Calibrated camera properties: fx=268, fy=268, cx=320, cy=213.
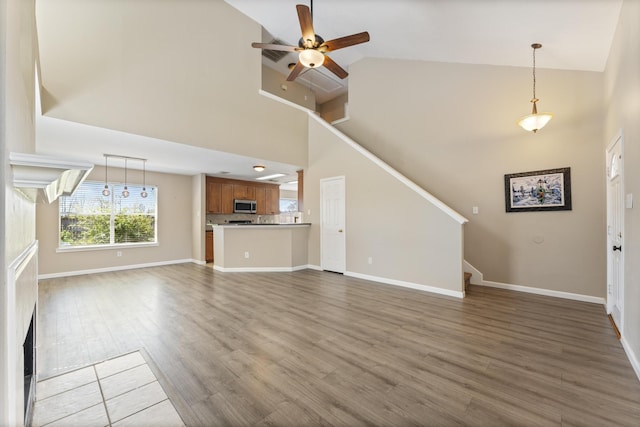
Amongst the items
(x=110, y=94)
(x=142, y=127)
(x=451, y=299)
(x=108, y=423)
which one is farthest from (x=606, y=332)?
(x=110, y=94)

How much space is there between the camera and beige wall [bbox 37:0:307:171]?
334cm

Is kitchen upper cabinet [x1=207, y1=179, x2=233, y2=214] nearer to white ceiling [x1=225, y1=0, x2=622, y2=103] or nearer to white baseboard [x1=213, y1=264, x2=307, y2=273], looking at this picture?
white baseboard [x1=213, y1=264, x2=307, y2=273]

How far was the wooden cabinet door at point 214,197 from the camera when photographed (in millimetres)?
7430

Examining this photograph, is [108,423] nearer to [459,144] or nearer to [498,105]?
[459,144]

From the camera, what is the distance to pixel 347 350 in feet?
8.03

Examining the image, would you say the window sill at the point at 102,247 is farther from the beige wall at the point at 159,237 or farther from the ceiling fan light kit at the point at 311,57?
the ceiling fan light kit at the point at 311,57

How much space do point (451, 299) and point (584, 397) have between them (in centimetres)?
210

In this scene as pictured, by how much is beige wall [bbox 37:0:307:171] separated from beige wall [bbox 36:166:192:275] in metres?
3.06

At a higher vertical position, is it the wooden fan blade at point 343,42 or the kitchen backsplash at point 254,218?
the wooden fan blade at point 343,42

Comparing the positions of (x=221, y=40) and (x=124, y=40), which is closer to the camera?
(x=124, y=40)

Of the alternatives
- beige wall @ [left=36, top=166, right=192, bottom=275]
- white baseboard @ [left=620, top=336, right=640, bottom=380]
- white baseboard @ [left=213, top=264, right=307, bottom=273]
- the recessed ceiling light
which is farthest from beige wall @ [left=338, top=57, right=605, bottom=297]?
beige wall @ [left=36, top=166, right=192, bottom=275]

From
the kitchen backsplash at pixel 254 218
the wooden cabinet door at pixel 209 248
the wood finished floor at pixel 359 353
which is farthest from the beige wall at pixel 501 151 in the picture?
the wooden cabinet door at pixel 209 248

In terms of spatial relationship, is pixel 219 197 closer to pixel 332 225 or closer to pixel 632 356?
pixel 332 225

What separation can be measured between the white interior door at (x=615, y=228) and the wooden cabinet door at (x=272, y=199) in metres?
7.83
